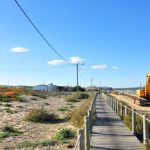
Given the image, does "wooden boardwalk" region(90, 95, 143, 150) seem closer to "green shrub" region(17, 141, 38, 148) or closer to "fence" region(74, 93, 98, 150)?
"fence" region(74, 93, 98, 150)

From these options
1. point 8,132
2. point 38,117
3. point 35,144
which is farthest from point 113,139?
point 38,117

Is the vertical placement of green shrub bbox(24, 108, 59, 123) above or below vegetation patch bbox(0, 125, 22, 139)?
above

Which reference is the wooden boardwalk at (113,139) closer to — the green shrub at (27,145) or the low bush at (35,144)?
the low bush at (35,144)

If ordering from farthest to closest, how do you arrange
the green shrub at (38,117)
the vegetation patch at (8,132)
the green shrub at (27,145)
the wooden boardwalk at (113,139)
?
1. the green shrub at (38,117)
2. the vegetation patch at (8,132)
3. the green shrub at (27,145)
4. the wooden boardwalk at (113,139)

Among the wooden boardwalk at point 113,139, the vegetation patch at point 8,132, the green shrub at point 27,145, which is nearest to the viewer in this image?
the wooden boardwalk at point 113,139

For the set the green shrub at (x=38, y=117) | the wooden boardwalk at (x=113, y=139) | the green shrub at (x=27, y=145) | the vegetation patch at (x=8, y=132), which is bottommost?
the green shrub at (x=27, y=145)

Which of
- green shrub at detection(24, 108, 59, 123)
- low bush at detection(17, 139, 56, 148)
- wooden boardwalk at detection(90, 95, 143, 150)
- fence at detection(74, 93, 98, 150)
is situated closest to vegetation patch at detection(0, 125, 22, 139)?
low bush at detection(17, 139, 56, 148)

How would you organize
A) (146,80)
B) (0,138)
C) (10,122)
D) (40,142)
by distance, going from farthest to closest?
1. (146,80)
2. (10,122)
3. (0,138)
4. (40,142)

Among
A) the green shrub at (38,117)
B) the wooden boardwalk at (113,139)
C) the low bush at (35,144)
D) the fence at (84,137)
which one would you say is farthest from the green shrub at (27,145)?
the green shrub at (38,117)

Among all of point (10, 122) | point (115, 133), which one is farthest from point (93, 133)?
point (10, 122)

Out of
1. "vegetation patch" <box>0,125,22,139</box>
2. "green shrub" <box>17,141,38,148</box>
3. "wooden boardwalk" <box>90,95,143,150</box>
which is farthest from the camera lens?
"vegetation patch" <box>0,125,22,139</box>

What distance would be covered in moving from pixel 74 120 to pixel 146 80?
2394 centimetres

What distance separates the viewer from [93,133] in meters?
17.3

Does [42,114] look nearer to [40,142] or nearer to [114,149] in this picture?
[40,142]
